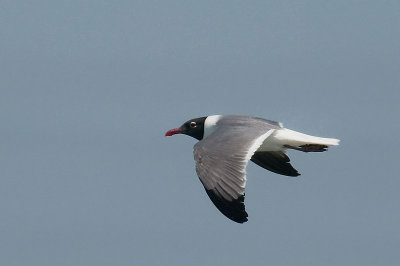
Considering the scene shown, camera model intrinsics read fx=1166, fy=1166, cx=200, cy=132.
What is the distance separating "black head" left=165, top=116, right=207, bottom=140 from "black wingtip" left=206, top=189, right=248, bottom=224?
462 cm

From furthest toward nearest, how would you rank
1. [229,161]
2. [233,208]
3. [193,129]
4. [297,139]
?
1. [193,129]
2. [297,139]
3. [229,161]
4. [233,208]

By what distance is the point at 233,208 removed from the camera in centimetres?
1545

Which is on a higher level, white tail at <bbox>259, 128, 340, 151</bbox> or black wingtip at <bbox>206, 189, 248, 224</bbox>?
white tail at <bbox>259, 128, 340, 151</bbox>

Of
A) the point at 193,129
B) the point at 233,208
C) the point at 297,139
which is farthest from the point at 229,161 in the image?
the point at 193,129

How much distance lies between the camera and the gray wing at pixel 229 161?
51.0 ft

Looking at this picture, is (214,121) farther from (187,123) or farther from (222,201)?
(222,201)

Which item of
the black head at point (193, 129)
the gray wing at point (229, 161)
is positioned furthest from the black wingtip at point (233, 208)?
the black head at point (193, 129)

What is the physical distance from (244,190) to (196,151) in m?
1.38

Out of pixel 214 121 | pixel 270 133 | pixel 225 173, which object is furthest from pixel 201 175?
pixel 214 121

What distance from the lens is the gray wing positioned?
612 inches

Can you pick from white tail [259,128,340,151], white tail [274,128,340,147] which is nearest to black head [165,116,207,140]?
white tail [259,128,340,151]

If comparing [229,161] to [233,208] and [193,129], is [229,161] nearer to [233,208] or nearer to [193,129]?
[233,208]

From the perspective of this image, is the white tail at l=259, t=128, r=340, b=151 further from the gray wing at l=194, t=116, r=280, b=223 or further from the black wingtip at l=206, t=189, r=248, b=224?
the black wingtip at l=206, t=189, r=248, b=224

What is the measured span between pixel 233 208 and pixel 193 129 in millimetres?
5013
